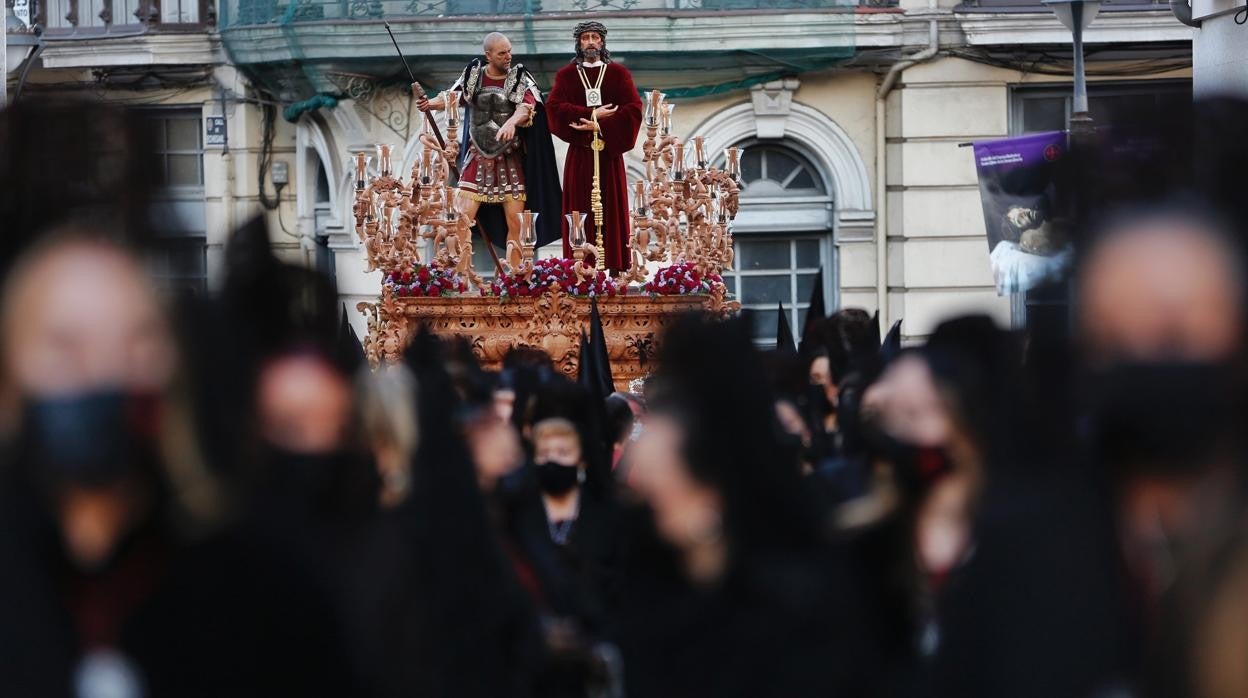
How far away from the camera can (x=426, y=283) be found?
1391cm

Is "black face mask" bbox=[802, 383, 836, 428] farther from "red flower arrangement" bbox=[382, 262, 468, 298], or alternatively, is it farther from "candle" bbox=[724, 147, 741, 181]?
"candle" bbox=[724, 147, 741, 181]

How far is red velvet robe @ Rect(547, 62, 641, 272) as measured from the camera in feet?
46.8

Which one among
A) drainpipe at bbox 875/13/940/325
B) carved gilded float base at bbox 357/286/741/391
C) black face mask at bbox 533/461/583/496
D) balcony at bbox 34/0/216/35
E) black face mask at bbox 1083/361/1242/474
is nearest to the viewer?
black face mask at bbox 1083/361/1242/474

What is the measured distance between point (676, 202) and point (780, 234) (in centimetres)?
641

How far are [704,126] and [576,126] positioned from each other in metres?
5.97

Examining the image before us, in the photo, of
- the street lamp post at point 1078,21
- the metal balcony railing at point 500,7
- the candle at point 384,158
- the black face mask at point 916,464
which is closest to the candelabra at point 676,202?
the candle at point 384,158

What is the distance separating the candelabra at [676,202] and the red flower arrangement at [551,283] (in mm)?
399

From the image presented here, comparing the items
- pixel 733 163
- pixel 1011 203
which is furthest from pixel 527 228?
pixel 1011 203

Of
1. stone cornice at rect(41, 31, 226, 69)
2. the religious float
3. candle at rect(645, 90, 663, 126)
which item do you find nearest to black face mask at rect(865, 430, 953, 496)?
the religious float

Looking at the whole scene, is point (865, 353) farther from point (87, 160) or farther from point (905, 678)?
point (87, 160)

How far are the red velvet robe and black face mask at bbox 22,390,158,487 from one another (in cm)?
1082

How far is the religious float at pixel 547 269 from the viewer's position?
45.0ft

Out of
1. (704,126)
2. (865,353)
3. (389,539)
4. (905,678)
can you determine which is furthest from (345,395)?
(704,126)

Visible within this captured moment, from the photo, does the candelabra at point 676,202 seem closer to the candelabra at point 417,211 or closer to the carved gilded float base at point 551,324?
the carved gilded float base at point 551,324
